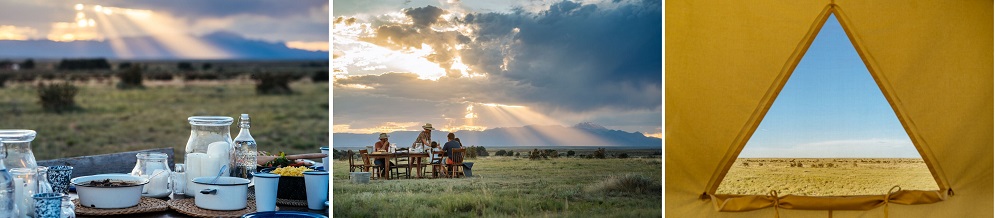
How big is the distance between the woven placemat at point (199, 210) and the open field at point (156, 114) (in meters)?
6.99

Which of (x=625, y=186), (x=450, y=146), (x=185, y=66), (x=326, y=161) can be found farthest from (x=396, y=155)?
(x=185, y=66)

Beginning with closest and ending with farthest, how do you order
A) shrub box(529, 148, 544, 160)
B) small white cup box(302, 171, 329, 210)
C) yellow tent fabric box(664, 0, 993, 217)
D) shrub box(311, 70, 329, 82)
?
small white cup box(302, 171, 329, 210) < yellow tent fabric box(664, 0, 993, 217) < shrub box(529, 148, 544, 160) < shrub box(311, 70, 329, 82)

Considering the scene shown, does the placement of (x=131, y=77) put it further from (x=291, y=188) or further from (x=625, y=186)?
(x=291, y=188)

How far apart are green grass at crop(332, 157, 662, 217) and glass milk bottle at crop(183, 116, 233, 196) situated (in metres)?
3.67

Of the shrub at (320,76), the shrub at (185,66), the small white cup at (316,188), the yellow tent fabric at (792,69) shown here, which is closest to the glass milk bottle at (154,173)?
the small white cup at (316,188)

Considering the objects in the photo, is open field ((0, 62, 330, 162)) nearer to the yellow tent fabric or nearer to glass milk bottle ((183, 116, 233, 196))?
the yellow tent fabric

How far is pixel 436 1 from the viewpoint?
6.60 meters

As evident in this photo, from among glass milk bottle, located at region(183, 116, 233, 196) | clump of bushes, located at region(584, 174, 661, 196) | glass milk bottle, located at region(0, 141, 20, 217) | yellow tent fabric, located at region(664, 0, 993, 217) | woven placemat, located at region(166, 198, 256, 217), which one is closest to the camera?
glass milk bottle, located at region(0, 141, 20, 217)

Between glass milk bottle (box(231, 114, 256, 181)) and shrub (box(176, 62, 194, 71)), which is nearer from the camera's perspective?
glass milk bottle (box(231, 114, 256, 181))

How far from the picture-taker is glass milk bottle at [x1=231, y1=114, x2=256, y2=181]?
261cm

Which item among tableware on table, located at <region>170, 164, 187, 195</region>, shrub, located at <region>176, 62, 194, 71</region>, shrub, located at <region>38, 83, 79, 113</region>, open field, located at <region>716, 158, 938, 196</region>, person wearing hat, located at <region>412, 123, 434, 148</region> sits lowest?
open field, located at <region>716, 158, 938, 196</region>

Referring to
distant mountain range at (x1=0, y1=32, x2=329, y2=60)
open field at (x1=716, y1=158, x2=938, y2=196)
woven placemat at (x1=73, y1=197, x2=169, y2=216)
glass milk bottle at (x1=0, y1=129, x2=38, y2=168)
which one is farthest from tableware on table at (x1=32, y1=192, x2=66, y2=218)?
distant mountain range at (x1=0, y1=32, x2=329, y2=60)

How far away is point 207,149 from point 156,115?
739 cm

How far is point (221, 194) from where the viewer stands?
2.33 m
